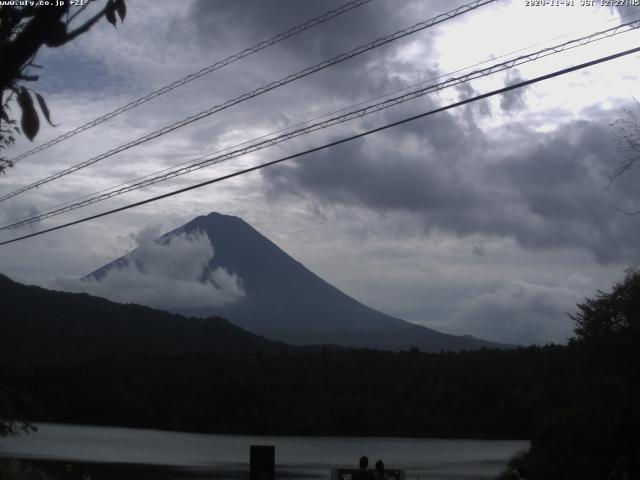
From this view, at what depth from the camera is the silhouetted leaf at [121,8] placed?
4.26 metres

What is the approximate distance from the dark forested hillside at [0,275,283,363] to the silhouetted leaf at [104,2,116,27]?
355 ft

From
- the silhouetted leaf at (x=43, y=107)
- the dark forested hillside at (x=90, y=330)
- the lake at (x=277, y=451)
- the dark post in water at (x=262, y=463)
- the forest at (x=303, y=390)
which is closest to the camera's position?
the silhouetted leaf at (x=43, y=107)

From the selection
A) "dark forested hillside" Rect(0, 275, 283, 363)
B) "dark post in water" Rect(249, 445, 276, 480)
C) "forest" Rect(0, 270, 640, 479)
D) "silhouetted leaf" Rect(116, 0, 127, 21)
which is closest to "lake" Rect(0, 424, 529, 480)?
"forest" Rect(0, 270, 640, 479)

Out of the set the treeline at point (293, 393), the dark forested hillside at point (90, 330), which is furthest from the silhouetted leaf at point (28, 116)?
the dark forested hillside at point (90, 330)

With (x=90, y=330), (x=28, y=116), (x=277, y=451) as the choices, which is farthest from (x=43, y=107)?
(x=90, y=330)

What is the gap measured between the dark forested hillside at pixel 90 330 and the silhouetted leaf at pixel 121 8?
108244 mm

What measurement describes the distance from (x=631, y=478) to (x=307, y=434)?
4022 inches

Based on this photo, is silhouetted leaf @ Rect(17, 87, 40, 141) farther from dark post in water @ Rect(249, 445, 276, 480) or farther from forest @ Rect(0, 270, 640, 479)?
forest @ Rect(0, 270, 640, 479)

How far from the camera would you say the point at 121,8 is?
14.0 ft

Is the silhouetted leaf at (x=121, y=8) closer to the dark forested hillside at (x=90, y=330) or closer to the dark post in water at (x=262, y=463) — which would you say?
the dark post in water at (x=262, y=463)

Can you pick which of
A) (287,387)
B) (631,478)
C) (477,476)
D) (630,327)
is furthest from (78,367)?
(631,478)

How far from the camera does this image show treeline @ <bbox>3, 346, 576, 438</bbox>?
105312mm

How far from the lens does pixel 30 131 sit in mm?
3902

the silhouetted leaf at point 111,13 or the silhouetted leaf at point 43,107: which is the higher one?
the silhouetted leaf at point 111,13
